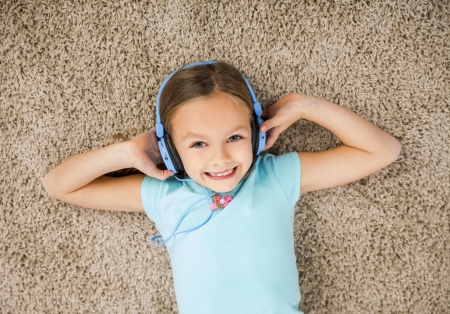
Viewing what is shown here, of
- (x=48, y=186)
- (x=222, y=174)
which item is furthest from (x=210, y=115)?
(x=48, y=186)

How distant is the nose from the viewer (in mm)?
975

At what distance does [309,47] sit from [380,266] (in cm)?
75

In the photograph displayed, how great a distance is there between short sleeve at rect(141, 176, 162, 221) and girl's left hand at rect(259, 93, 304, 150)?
35 centimetres

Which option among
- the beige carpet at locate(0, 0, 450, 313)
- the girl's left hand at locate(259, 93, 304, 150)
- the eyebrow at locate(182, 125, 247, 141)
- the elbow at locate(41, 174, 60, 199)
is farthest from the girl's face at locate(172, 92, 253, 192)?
the elbow at locate(41, 174, 60, 199)

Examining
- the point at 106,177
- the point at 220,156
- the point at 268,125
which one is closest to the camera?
the point at 220,156

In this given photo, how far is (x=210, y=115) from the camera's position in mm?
980

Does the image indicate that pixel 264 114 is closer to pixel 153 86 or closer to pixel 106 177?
pixel 153 86

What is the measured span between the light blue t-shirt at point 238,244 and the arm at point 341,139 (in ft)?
0.20

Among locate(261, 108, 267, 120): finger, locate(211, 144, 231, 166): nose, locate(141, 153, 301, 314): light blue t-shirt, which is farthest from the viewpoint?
locate(261, 108, 267, 120): finger

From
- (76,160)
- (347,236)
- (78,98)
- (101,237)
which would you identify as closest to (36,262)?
(101,237)

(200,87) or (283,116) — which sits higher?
(200,87)

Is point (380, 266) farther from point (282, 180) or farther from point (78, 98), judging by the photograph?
point (78, 98)

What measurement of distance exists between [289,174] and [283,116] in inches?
6.7

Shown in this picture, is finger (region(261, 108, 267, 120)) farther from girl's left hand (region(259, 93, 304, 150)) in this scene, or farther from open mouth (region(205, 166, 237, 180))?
open mouth (region(205, 166, 237, 180))
